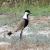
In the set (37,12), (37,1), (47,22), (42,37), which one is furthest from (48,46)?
(37,1)

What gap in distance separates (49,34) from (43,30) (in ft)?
2.83

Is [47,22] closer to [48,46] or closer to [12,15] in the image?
[12,15]

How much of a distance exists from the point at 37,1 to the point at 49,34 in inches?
357

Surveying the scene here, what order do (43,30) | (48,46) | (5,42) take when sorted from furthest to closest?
(43,30) < (5,42) < (48,46)

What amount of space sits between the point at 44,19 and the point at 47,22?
86 cm

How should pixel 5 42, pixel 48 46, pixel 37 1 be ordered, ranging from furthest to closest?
pixel 37 1
pixel 5 42
pixel 48 46

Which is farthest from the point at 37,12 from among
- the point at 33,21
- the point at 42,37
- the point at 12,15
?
the point at 42,37

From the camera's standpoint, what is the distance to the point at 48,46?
9172mm

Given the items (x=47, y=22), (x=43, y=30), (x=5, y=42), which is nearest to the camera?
(x=5, y=42)

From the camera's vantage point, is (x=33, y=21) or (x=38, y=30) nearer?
(x=38, y=30)

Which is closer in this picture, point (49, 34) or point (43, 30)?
point (49, 34)

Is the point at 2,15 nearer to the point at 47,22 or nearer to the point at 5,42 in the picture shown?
the point at 47,22

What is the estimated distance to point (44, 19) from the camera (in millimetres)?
14555

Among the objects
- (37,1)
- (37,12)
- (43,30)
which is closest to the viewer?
(43,30)
